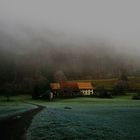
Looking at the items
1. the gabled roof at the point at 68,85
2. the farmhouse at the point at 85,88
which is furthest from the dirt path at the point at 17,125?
the farmhouse at the point at 85,88

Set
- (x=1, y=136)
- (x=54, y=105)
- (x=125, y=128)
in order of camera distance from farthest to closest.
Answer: (x=54, y=105) < (x=125, y=128) < (x=1, y=136)

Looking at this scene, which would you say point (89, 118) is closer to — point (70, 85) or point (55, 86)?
point (70, 85)

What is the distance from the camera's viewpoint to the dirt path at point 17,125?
11898 mm

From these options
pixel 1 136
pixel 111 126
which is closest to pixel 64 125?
pixel 111 126

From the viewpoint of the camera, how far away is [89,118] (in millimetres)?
14773

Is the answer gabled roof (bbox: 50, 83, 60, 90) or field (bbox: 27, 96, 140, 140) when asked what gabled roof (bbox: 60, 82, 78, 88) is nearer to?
gabled roof (bbox: 50, 83, 60, 90)

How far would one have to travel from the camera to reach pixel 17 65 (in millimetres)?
13586

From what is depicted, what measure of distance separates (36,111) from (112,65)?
3836mm

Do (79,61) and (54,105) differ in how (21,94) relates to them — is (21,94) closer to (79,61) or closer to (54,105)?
(54,105)

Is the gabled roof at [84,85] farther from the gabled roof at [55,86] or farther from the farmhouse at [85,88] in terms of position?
the gabled roof at [55,86]

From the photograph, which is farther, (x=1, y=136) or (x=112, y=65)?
(x=112, y=65)

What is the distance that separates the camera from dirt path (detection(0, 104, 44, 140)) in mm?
11898

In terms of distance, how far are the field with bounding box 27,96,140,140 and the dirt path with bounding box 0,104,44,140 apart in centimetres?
25

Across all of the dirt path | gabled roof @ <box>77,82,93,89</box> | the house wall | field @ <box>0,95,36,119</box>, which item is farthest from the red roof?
field @ <box>0,95,36,119</box>
